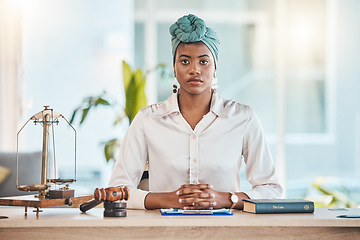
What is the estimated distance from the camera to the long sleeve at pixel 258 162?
2.35 metres

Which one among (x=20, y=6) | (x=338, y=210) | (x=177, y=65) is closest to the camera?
(x=338, y=210)

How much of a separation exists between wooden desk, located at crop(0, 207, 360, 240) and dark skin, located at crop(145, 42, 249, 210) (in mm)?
141

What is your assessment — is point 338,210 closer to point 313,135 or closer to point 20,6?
point 313,135

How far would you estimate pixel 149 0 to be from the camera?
546 cm

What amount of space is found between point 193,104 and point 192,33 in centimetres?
33

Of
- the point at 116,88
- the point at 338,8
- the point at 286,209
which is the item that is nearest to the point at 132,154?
the point at 286,209

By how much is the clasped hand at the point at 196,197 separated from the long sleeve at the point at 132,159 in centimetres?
33

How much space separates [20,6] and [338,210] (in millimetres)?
4000

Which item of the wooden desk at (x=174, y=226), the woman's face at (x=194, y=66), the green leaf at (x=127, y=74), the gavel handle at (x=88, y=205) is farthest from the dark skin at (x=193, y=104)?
the green leaf at (x=127, y=74)

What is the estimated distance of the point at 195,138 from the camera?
240 centimetres

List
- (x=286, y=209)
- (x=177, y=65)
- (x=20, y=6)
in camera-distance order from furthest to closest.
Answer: (x=20, y=6), (x=177, y=65), (x=286, y=209)

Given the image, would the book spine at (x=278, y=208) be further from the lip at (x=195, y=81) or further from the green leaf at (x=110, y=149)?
the green leaf at (x=110, y=149)

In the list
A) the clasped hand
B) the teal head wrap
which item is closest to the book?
the clasped hand

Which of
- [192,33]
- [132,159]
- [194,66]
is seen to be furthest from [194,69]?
[132,159]
